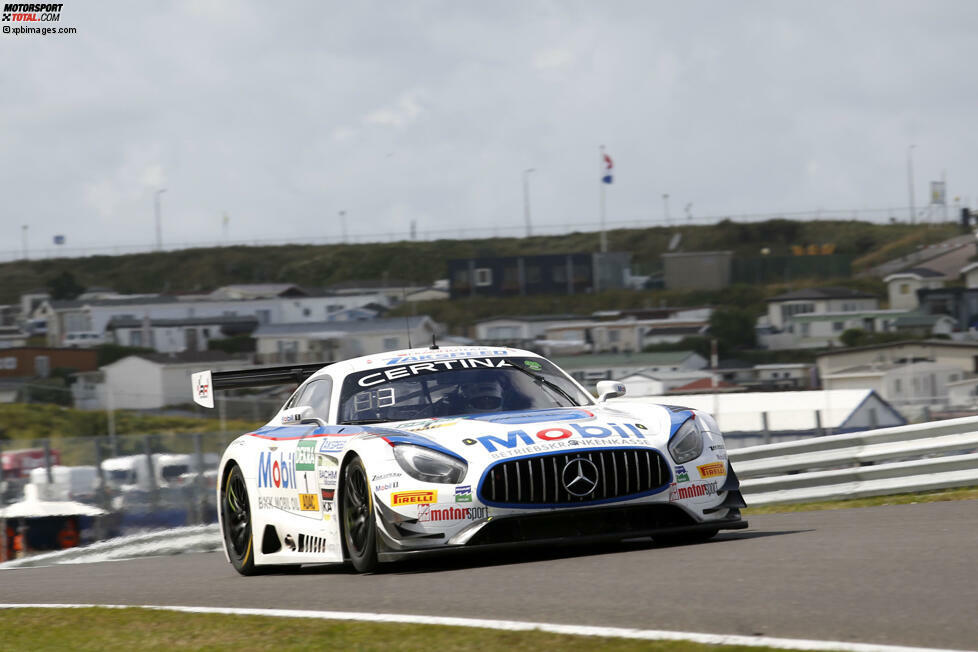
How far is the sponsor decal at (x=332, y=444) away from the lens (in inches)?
319

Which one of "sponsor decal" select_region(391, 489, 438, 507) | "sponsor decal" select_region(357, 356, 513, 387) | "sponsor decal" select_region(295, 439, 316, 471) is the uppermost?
Answer: "sponsor decal" select_region(357, 356, 513, 387)

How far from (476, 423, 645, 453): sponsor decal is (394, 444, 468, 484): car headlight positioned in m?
0.20

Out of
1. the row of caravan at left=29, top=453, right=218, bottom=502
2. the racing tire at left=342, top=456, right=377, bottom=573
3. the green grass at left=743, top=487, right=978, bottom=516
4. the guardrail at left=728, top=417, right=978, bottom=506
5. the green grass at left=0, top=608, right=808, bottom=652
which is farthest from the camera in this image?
the row of caravan at left=29, top=453, right=218, bottom=502

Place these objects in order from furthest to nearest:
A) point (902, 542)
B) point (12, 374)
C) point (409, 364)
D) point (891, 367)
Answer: point (12, 374) < point (891, 367) < point (409, 364) < point (902, 542)

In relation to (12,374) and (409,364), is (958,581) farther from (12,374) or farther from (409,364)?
(12,374)

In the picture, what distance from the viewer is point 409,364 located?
8906 millimetres

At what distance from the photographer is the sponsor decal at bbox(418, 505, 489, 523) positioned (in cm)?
747

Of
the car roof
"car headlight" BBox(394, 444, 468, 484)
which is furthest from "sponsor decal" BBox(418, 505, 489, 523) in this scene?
the car roof

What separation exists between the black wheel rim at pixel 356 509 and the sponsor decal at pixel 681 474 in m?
1.64

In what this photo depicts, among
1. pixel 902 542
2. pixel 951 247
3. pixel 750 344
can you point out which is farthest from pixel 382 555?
pixel 951 247

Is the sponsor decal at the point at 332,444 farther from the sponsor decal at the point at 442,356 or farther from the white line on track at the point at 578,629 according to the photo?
the white line on track at the point at 578,629

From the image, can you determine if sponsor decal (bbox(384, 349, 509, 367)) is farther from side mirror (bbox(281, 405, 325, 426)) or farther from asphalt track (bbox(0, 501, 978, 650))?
asphalt track (bbox(0, 501, 978, 650))

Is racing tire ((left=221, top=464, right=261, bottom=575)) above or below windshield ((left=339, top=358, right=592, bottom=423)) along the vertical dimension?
below

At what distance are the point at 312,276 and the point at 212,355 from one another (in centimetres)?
6379
